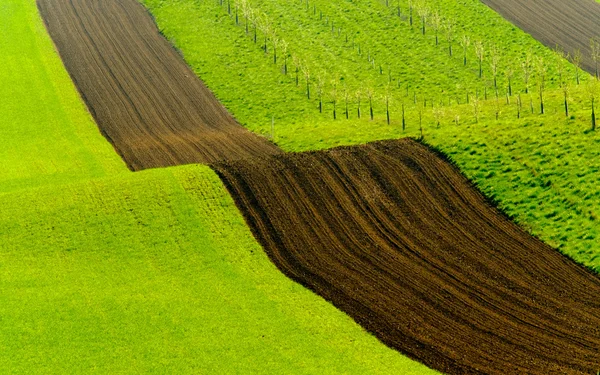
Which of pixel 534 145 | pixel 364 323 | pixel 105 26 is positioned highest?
pixel 534 145

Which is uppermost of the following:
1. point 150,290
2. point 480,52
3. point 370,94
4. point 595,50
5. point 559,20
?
point 559,20

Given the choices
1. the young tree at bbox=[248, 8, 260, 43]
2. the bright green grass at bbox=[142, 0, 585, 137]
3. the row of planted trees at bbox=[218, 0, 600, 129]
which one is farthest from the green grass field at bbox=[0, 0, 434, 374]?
the young tree at bbox=[248, 8, 260, 43]

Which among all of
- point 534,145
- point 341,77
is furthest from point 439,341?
point 341,77

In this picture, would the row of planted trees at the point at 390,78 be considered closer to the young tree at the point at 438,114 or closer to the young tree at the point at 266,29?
the young tree at the point at 266,29

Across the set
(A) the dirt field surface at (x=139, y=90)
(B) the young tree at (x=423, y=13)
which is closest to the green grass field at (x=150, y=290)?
(A) the dirt field surface at (x=139, y=90)

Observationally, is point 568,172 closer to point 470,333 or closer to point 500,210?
point 500,210

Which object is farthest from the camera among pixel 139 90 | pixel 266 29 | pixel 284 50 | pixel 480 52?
pixel 266 29

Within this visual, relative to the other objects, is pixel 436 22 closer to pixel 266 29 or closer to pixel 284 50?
pixel 284 50

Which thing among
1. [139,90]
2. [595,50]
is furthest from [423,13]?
[139,90]
